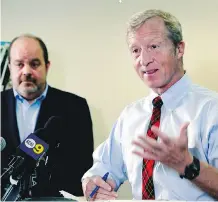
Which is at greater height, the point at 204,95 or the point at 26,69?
the point at 26,69

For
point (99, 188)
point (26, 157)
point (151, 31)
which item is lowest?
point (99, 188)

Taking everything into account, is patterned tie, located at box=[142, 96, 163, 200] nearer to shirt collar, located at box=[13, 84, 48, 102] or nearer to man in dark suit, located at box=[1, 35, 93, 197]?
man in dark suit, located at box=[1, 35, 93, 197]

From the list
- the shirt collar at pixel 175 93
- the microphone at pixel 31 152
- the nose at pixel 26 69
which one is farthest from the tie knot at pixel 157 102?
the nose at pixel 26 69

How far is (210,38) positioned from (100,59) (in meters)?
0.40

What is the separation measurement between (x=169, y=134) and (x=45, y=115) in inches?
17.3

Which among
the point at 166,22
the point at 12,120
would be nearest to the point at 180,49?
the point at 166,22

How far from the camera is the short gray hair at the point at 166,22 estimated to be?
1.01m

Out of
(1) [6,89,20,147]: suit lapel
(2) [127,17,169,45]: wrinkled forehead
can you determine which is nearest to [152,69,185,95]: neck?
(2) [127,17,169,45]: wrinkled forehead

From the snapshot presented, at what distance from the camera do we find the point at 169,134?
38.3 inches

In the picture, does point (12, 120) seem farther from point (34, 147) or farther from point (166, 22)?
point (166, 22)

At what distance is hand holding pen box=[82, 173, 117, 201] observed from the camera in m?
0.93

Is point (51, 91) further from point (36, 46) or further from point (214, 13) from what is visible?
point (214, 13)

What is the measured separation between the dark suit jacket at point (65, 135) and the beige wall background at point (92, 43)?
36 mm

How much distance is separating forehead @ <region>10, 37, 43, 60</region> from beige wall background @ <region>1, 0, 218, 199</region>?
4 cm
